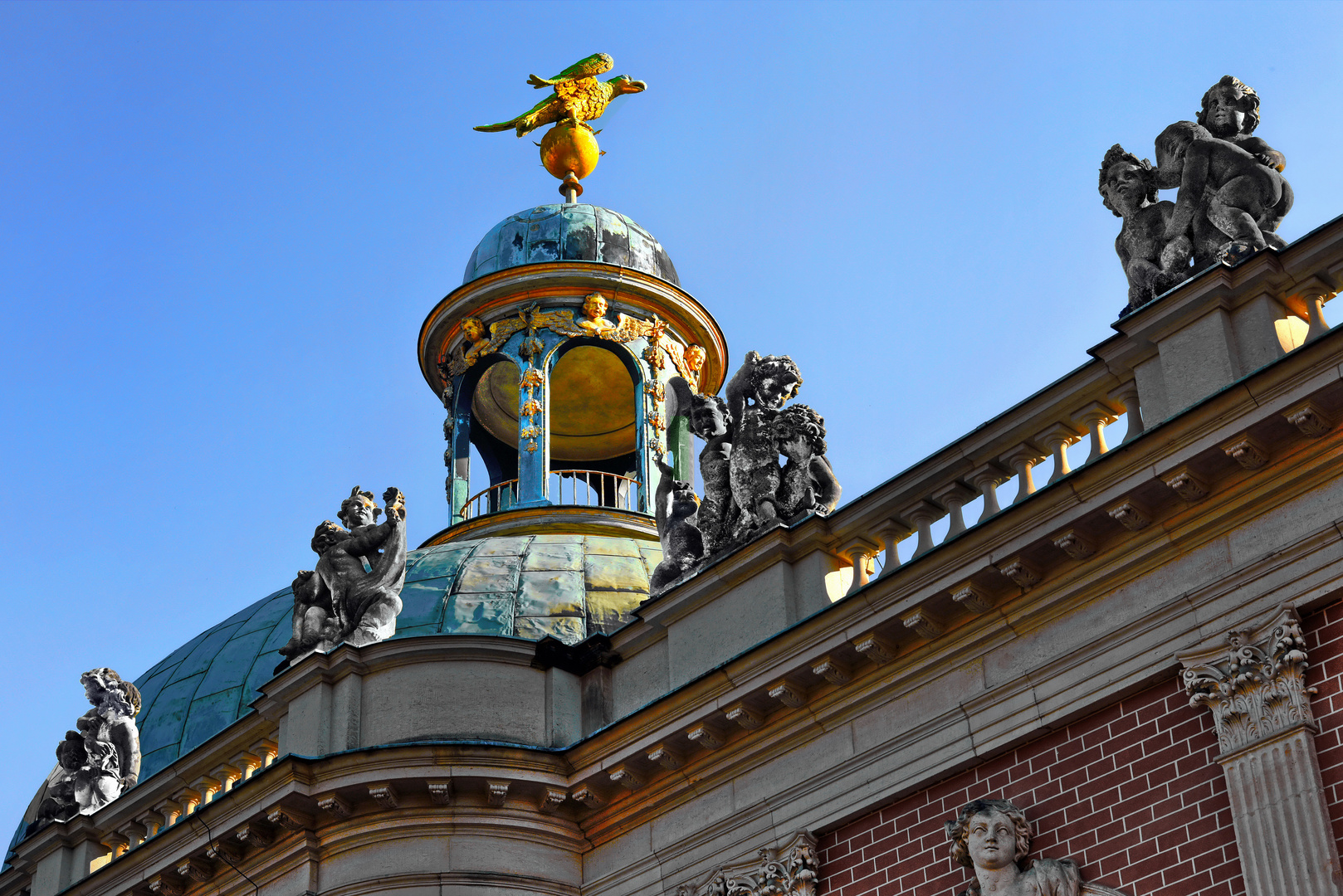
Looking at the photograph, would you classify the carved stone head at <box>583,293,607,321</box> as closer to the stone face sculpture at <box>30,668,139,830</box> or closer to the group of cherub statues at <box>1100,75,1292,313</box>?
the stone face sculpture at <box>30,668,139,830</box>

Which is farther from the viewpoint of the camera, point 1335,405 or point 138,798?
point 138,798

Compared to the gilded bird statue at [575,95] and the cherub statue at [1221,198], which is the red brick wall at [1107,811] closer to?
the cherub statue at [1221,198]

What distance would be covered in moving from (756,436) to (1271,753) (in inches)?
283

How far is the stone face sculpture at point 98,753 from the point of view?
2552cm

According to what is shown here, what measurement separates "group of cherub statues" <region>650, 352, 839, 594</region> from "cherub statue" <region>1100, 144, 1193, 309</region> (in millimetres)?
3752

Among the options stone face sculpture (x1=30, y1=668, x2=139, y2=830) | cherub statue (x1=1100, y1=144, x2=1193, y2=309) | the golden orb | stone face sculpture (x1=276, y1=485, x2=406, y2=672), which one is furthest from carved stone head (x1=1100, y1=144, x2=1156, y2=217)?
the golden orb

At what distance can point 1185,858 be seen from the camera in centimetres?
1566

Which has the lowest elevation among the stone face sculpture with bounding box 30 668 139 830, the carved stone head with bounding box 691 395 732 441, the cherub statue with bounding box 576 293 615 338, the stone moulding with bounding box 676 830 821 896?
the stone moulding with bounding box 676 830 821 896

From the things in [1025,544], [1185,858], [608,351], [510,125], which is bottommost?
[1185,858]

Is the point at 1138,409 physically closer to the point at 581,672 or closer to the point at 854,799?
the point at 854,799

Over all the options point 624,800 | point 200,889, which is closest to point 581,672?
point 624,800

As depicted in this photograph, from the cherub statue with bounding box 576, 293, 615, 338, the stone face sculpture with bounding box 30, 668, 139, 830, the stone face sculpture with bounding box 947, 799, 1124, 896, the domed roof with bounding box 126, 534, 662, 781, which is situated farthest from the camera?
the cherub statue with bounding box 576, 293, 615, 338

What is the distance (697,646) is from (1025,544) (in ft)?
13.3

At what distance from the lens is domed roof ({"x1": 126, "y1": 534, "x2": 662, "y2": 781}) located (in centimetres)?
2689
